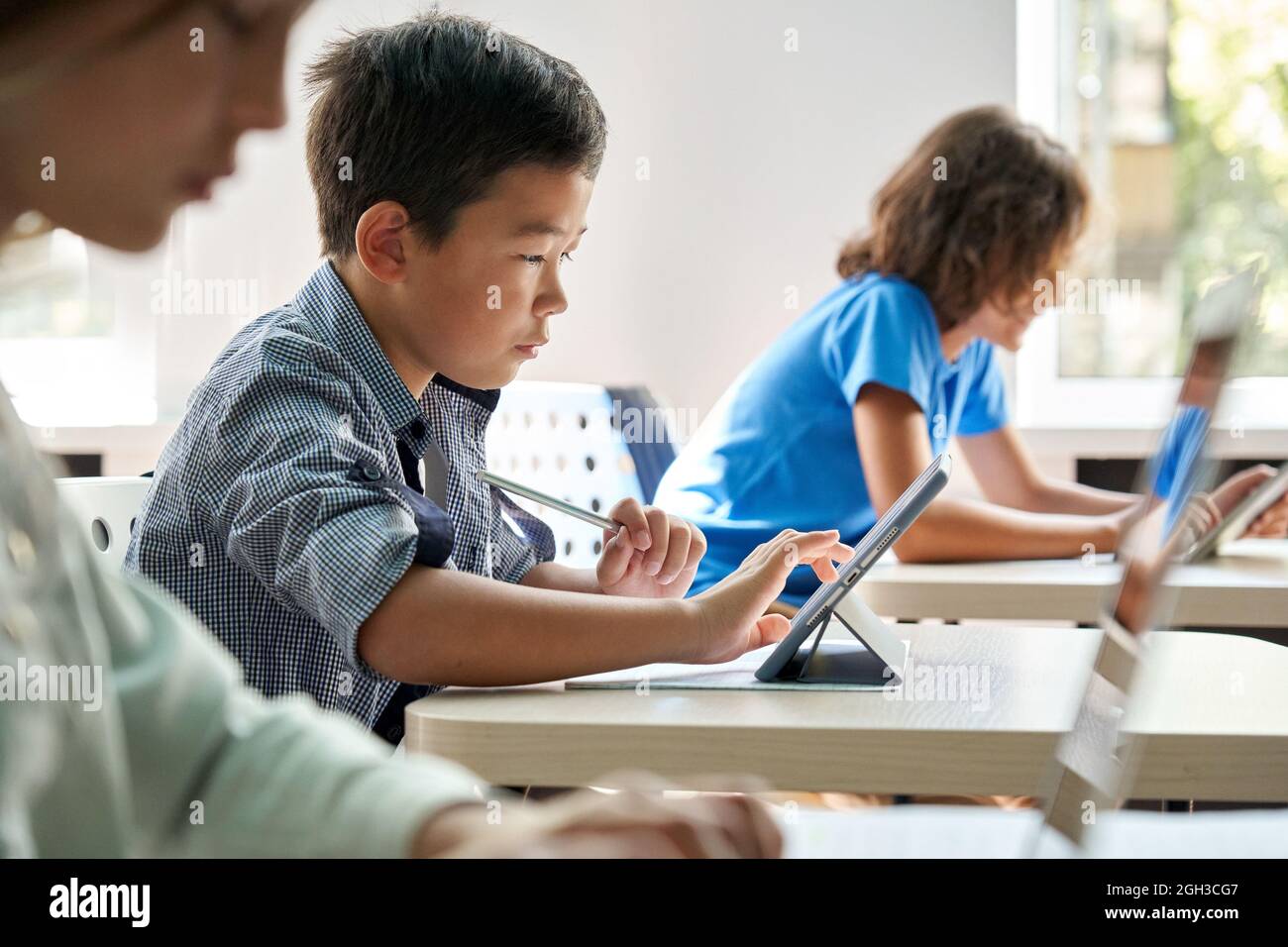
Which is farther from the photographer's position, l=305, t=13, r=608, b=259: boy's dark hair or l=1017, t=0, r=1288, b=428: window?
l=1017, t=0, r=1288, b=428: window

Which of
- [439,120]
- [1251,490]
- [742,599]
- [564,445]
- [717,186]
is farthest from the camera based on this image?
[717,186]

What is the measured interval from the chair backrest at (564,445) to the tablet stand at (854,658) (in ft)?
2.12

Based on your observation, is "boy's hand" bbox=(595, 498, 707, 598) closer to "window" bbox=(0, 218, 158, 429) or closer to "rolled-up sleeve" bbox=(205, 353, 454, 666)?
"rolled-up sleeve" bbox=(205, 353, 454, 666)

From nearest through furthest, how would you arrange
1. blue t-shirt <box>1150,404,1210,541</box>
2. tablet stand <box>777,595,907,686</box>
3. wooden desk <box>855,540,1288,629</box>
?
1. blue t-shirt <box>1150,404,1210,541</box>
2. tablet stand <box>777,595,907,686</box>
3. wooden desk <box>855,540,1288,629</box>

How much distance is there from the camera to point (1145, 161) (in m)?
1.98

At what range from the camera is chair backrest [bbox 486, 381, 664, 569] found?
4.49 feet


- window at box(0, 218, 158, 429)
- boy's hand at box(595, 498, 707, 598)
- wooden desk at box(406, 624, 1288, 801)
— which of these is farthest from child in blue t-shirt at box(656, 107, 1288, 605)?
window at box(0, 218, 158, 429)

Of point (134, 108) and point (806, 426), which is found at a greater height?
point (134, 108)

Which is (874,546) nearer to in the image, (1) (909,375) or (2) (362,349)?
(2) (362,349)

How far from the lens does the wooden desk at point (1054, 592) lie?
965 mm

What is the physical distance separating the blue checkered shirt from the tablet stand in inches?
7.4

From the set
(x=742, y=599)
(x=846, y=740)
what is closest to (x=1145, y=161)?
(x=742, y=599)
